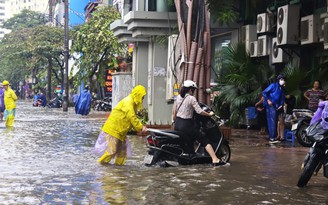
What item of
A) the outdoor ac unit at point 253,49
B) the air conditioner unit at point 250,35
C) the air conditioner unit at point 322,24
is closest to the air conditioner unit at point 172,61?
the outdoor ac unit at point 253,49

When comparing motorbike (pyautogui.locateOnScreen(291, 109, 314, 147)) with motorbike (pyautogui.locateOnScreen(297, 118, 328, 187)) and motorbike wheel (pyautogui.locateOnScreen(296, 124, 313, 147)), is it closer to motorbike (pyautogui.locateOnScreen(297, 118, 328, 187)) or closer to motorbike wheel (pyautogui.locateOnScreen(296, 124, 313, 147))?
motorbike wheel (pyautogui.locateOnScreen(296, 124, 313, 147))

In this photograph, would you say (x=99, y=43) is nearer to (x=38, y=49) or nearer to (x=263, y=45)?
(x=38, y=49)

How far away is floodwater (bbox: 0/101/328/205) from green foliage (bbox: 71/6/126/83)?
29601mm

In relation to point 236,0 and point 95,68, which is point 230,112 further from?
point 95,68

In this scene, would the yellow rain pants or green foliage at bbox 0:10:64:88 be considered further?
green foliage at bbox 0:10:64:88

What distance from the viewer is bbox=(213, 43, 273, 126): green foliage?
66.0 ft

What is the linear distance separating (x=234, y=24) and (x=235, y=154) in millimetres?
11050

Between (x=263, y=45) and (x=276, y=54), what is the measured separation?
0.94 metres

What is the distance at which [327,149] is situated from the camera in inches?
362

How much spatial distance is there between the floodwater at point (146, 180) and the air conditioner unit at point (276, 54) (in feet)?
19.9

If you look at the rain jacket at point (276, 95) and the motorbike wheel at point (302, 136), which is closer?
the motorbike wheel at point (302, 136)

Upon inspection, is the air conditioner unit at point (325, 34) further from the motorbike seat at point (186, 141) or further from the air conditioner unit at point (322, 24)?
the motorbike seat at point (186, 141)

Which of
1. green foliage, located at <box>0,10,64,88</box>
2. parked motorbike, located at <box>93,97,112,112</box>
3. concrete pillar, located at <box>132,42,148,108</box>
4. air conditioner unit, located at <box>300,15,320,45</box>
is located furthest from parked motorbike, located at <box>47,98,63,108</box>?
air conditioner unit, located at <box>300,15,320,45</box>

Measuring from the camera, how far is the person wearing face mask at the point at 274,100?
54.3ft
